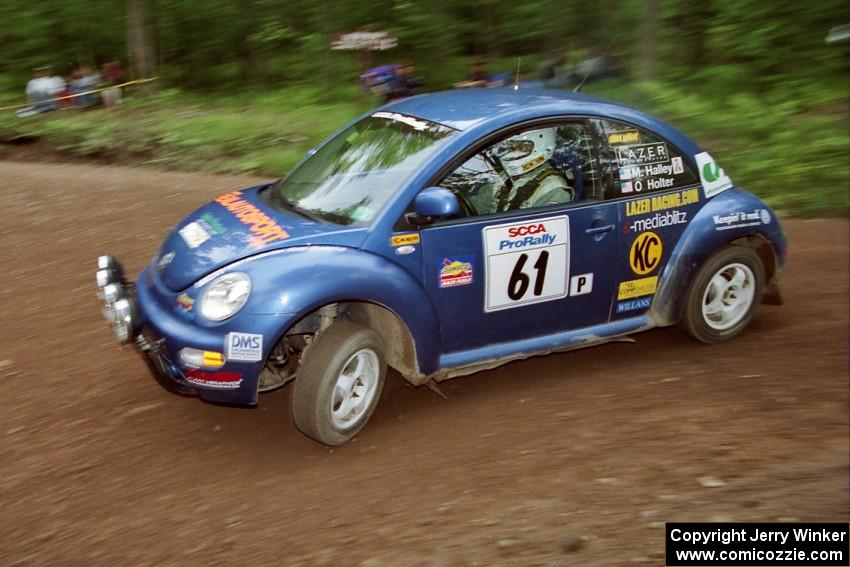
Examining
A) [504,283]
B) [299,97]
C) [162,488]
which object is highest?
[299,97]

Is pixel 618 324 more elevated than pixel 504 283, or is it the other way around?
pixel 504 283

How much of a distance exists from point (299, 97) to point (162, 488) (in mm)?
13906

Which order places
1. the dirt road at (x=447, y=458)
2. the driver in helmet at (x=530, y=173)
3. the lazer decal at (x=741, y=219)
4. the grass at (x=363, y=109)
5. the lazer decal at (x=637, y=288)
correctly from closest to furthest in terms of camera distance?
the dirt road at (x=447, y=458) → the driver in helmet at (x=530, y=173) → the lazer decal at (x=637, y=288) → the lazer decal at (x=741, y=219) → the grass at (x=363, y=109)

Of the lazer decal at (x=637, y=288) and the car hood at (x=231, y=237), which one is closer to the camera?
the car hood at (x=231, y=237)

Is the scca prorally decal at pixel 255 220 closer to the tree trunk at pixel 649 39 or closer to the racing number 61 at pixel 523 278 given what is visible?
the racing number 61 at pixel 523 278

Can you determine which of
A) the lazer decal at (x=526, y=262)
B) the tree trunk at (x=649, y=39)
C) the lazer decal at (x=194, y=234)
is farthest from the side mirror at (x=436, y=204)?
the tree trunk at (x=649, y=39)

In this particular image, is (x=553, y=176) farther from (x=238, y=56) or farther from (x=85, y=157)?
(x=238, y=56)

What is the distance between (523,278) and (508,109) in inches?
38.5

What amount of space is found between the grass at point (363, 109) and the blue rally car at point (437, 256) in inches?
189

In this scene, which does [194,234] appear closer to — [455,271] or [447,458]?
[455,271]

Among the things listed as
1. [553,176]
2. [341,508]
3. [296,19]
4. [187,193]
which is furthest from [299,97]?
[341,508]

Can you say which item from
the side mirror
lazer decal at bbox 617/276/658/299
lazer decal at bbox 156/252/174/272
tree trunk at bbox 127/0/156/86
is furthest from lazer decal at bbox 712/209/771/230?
tree trunk at bbox 127/0/156/86

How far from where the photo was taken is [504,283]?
481 centimetres

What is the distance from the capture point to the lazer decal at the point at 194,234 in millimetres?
4728
